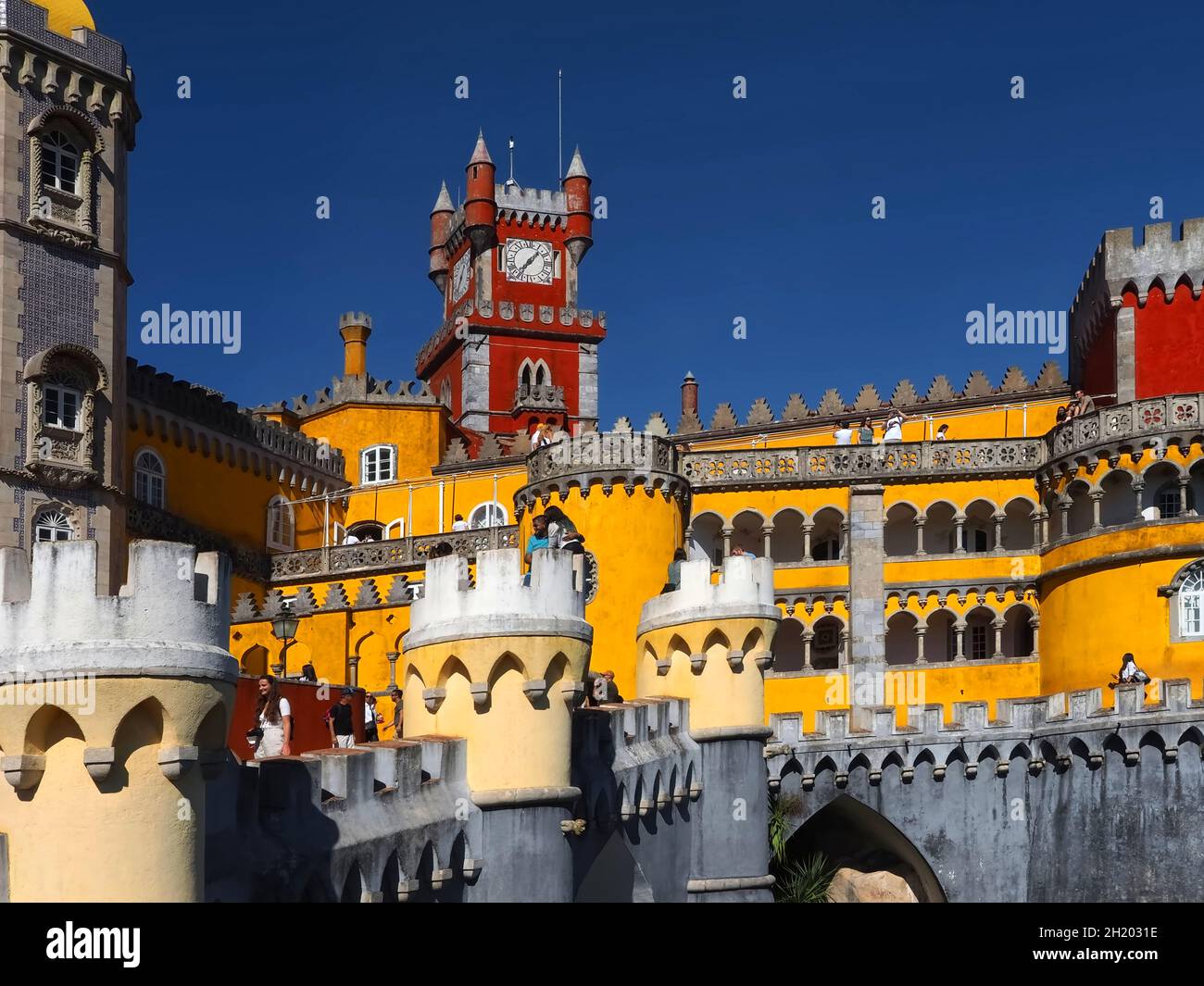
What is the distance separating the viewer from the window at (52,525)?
40875 mm

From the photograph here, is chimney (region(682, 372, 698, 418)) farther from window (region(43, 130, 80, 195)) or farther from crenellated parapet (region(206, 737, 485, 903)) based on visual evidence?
crenellated parapet (region(206, 737, 485, 903))

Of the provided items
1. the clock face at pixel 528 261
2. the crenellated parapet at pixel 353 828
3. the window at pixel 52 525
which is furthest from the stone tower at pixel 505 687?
the clock face at pixel 528 261

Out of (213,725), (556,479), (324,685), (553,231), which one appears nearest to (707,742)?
(324,685)

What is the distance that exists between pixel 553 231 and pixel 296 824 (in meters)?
71.8

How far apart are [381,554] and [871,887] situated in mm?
17668

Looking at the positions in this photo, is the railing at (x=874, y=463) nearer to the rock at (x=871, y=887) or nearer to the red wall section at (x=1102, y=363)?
the red wall section at (x=1102, y=363)

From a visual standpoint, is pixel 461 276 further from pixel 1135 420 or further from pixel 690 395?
pixel 1135 420

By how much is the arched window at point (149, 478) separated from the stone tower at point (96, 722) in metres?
36.1

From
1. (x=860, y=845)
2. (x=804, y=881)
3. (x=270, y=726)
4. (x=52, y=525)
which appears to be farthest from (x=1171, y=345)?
(x=270, y=726)

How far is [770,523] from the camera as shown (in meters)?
49.6

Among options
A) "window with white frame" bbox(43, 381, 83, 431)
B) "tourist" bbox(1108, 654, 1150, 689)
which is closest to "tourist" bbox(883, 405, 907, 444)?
"tourist" bbox(1108, 654, 1150, 689)

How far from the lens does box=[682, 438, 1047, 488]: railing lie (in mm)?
49406
